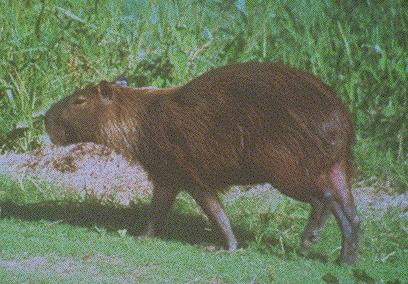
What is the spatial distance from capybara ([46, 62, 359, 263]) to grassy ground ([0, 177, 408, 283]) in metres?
0.19

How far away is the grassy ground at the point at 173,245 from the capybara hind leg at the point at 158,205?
10cm

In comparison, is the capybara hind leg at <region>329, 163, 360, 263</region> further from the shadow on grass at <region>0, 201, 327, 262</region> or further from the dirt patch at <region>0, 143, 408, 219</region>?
the dirt patch at <region>0, 143, 408, 219</region>

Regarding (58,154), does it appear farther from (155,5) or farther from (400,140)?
(400,140)

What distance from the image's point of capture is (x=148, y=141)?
5.68 metres

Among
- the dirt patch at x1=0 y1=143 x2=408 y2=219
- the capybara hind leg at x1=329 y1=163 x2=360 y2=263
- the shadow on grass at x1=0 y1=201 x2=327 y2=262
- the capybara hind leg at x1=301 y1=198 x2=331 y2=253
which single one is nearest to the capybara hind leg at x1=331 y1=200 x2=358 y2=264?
the capybara hind leg at x1=329 y1=163 x2=360 y2=263

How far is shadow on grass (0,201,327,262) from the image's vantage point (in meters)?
5.80

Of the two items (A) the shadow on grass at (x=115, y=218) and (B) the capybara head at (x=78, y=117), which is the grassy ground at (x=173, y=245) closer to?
(A) the shadow on grass at (x=115, y=218)

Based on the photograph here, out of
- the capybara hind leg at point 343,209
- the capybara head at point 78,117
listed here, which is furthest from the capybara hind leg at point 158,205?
the capybara hind leg at point 343,209

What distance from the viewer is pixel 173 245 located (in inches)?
217

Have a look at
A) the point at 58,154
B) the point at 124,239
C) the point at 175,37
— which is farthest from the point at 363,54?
the point at 124,239

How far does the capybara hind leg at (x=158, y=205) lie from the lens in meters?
5.82

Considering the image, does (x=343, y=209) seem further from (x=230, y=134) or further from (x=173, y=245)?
(x=173, y=245)

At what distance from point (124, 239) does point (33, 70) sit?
9.70 ft

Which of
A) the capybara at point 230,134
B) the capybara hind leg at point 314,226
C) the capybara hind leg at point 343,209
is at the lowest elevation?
the capybara hind leg at point 314,226
